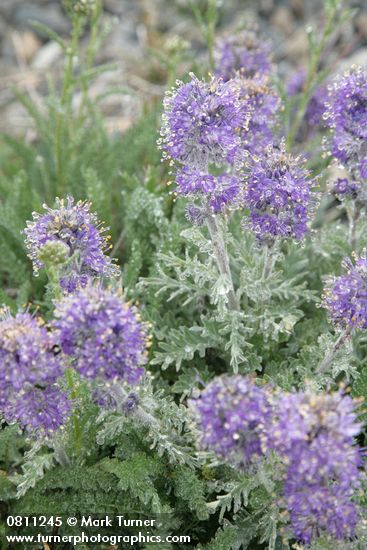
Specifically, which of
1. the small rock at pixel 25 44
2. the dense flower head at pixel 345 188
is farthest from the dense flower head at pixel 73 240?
the small rock at pixel 25 44

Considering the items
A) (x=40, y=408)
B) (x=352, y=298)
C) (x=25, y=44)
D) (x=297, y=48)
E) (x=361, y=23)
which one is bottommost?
(x=40, y=408)

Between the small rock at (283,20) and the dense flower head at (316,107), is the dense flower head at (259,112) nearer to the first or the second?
the dense flower head at (316,107)

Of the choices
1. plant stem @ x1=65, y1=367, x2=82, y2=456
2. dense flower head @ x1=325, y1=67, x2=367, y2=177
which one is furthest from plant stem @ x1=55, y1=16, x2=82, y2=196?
plant stem @ x1=65, y1=367, x2=82, y2=456

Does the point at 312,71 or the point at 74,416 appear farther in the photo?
the point at 312,71

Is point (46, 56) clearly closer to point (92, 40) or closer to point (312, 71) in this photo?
point (92, 40)

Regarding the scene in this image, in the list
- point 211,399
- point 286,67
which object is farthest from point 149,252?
point 286,67

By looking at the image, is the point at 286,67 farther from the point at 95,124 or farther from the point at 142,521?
the point at 142,521

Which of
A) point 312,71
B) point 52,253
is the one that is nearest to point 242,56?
point 312,71
